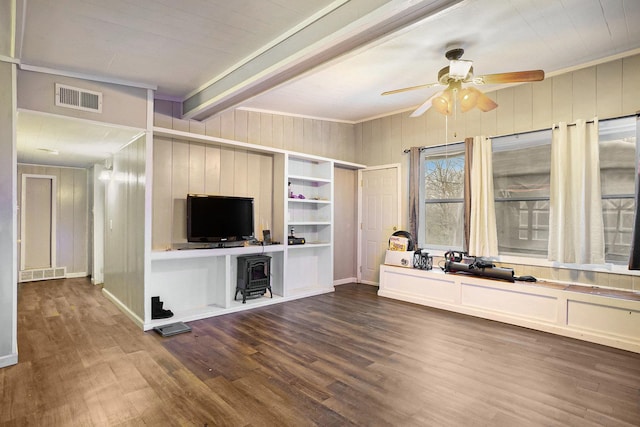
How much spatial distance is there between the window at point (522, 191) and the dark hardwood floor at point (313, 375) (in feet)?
4.11

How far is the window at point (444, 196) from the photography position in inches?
199

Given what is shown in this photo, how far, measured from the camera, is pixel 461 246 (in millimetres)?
5004

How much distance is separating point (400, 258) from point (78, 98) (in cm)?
446

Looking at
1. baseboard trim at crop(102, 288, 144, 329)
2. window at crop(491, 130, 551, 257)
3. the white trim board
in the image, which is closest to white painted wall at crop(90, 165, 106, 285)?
baseboard trim at crop(102, 288, 144, 329)

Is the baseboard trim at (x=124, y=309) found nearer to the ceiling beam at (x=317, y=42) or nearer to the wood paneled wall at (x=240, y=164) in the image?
the wood paneled wall at (x=240, y=164)

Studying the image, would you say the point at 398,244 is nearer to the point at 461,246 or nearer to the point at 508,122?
the point at 461,246

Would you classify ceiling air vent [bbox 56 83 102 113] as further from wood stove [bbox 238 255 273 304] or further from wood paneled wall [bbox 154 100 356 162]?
wood stove [bbox 238 255 273 304]

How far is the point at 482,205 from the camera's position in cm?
455

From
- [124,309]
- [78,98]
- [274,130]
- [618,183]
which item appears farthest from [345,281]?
[78,98]

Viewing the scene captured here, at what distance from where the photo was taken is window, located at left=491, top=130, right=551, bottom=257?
426 centimetres

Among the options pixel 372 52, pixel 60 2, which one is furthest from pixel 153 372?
pixel 372 52

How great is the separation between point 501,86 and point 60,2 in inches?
186

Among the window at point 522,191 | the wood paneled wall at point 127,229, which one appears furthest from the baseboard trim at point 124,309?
the window at point 522,191

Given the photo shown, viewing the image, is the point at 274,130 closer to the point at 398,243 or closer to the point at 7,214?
the point at 398,243
